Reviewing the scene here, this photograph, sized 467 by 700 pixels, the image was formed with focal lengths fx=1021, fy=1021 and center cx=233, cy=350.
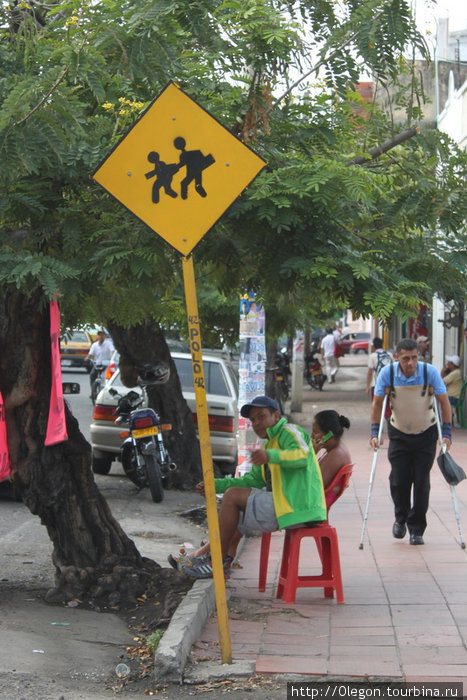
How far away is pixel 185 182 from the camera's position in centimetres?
540

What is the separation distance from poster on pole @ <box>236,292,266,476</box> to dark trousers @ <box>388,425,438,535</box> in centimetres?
174

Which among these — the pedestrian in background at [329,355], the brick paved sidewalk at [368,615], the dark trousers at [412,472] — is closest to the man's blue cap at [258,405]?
the brick paved sidewalk at [368,615]

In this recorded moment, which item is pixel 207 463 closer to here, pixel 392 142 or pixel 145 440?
pixel 392 142

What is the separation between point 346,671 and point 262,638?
0.75 meters

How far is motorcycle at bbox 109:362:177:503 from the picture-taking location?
11055 millimetres

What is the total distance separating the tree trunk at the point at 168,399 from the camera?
1198 cm

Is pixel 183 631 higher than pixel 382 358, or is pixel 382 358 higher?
pixel 382 358

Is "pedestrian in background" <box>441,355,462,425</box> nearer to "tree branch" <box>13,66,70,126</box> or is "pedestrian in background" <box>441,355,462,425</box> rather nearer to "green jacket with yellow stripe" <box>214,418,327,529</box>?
"green jacket with yellow stripe" <box>214,418,327,529</box>

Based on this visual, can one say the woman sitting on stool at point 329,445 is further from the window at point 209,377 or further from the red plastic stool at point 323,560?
the window at point 209,377

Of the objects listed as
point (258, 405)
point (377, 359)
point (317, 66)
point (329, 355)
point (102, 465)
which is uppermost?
point (317, 66)

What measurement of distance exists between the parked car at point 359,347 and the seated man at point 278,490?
57355 millimetres

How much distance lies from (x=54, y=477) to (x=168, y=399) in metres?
5.44

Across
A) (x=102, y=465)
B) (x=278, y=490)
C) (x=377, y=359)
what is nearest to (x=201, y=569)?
(x=278, y=490)

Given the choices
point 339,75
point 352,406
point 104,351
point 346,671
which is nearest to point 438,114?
point 352,406
